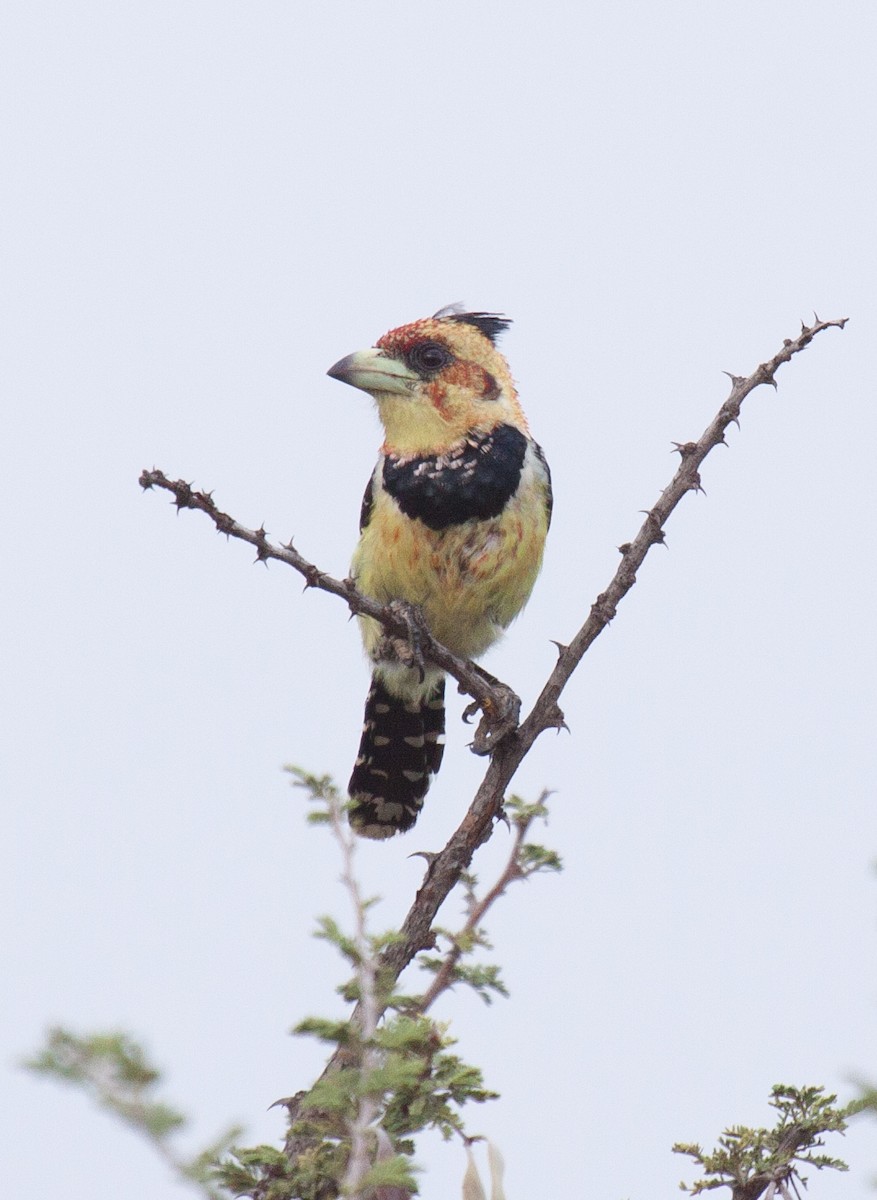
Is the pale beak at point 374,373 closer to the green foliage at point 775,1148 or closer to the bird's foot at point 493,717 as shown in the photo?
the bird's foot at point 493,717

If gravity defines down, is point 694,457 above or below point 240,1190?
above

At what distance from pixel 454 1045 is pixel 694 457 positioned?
1.50 meters

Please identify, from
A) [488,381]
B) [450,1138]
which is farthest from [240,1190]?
[488,381]

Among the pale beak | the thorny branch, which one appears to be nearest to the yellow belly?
the pale beak

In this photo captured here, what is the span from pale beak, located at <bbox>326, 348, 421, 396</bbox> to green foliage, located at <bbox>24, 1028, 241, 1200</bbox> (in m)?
3.86

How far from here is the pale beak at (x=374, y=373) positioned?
5312mm

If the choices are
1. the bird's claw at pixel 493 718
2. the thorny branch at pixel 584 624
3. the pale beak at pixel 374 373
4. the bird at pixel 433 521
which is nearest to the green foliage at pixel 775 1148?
the thorny branch at pixel 584 624

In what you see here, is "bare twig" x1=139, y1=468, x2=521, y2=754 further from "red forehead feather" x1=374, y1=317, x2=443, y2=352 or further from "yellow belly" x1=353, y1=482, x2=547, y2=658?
"red forehead feather" x1=374, y1=317, x2=443, y2=352

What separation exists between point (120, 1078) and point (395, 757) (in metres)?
4.04

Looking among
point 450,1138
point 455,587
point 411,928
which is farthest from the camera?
point 455,587

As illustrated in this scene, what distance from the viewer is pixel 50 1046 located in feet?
5.28

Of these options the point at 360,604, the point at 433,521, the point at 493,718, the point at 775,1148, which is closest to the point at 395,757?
the point at 433,521

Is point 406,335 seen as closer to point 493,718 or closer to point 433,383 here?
point 433,383

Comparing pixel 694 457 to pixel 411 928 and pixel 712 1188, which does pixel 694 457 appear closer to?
pixel 411 928
